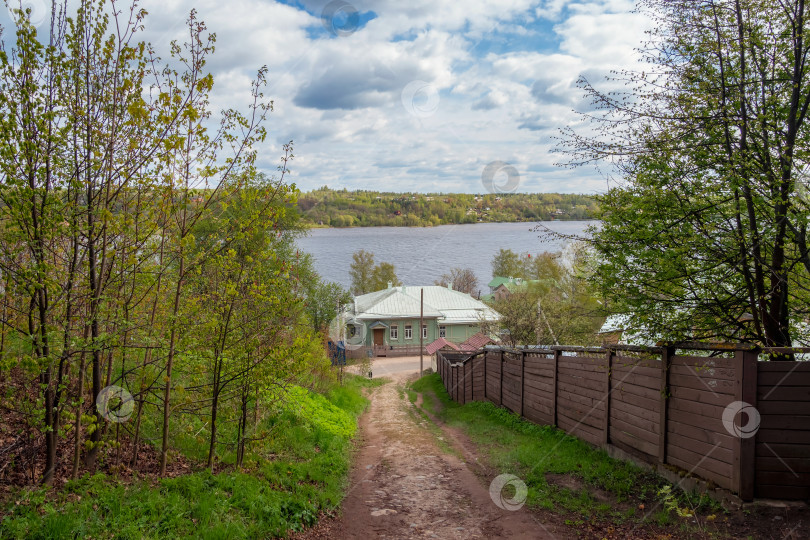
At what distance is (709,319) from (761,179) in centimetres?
180

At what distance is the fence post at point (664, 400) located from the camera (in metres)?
6.55

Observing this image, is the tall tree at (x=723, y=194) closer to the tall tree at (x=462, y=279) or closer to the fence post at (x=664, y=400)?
the fence post at (x=664, y=400)

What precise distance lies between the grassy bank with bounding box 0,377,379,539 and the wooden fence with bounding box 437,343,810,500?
443 cm

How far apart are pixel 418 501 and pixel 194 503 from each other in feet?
10.7

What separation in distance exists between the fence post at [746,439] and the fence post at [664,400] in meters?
1.27

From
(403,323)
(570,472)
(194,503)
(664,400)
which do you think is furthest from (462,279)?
(194,503)

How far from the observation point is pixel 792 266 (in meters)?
5.76

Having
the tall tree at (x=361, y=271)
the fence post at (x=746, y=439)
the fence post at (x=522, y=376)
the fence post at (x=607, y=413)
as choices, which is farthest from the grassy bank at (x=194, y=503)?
the tall tree at (x=361, y=271)

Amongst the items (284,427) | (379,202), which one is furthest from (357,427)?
(379,202)

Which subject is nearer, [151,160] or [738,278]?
[151,160]

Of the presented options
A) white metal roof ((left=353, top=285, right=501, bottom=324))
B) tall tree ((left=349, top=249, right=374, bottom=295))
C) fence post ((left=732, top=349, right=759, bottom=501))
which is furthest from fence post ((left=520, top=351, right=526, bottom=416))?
tall tree ((left=349, top=249, right=374, bottom=295))

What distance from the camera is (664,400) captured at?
664 centimetres

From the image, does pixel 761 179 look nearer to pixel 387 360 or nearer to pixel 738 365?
pixel 738 365

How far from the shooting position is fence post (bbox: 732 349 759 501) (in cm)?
518
